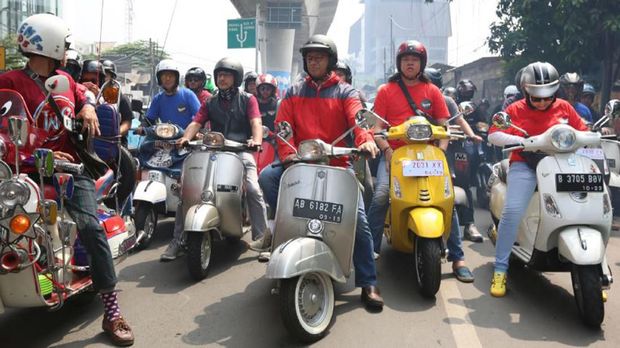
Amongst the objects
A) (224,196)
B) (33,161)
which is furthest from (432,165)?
(33,161)

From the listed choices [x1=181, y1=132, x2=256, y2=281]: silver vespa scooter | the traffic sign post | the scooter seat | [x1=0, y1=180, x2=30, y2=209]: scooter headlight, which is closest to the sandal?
the scooter seat

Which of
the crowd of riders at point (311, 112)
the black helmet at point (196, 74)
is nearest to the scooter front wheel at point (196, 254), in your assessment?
the crowd of riders at point (311, 112)

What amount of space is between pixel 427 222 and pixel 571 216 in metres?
0.91

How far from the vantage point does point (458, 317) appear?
3.71 m

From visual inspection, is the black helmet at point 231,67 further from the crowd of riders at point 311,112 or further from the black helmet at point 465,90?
the black helmet at point 465,90

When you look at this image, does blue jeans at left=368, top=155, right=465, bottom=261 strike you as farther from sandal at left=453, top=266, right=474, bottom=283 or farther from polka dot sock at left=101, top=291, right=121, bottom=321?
polka dot sock at left=101, top=291, right=121, bottom=321

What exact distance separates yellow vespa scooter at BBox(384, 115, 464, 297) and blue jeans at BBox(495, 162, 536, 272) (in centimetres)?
39

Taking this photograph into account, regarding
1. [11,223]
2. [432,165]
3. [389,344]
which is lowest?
[389,344]

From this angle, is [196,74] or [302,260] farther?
[196,74]

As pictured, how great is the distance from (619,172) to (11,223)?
6404 millimetres

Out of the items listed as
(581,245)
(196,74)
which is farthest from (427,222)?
(196,74)

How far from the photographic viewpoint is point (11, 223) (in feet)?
8.89

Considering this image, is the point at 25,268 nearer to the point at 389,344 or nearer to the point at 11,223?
the point at 11,223

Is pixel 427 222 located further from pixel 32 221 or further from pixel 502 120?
pixel 32 221
